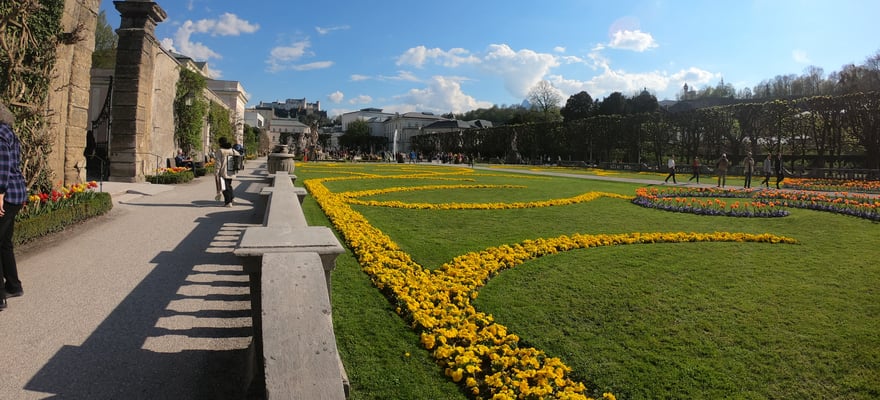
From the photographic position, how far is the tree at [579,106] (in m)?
69.5

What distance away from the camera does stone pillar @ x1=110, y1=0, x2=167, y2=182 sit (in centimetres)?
1438

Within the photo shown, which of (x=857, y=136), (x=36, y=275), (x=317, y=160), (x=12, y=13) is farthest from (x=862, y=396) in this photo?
(x=317, y=160)

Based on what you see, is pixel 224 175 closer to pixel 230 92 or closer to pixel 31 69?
pixel 31 69

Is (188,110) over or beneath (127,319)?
over

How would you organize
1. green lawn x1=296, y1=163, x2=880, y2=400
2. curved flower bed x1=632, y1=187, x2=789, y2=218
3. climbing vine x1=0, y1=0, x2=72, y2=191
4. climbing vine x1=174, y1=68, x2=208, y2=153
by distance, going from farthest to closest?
climbing vine x1=174, y1=68, x2=208, y2=153, curved flower bed x1=632, y1=187, x2=789, y2=218, climbing vine x1=0, y1=0, x2=72, y2=191, green lawn x1=296, y1=163, x2=880, y2=400

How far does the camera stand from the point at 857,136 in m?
30.4

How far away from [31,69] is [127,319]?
6523mm

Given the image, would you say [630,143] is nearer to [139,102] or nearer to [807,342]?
[139,102]

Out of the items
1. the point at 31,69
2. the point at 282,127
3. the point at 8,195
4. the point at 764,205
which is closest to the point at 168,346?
the point at 8,195

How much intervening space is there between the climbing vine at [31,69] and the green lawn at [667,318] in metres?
6.24

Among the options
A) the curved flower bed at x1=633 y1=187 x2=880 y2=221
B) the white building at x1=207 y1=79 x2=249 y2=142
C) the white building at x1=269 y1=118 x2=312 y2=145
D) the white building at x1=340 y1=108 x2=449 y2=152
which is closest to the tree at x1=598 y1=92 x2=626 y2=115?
the white building at x1=207 y1=79 x2=249 y2=142

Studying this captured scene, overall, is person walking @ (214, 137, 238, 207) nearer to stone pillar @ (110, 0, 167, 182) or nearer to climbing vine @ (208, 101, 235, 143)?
stone pillar @ (110, 0, 167, 182)

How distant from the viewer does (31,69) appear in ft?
26.8

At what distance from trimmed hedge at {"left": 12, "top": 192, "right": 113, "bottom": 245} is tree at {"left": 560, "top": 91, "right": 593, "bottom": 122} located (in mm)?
65871
